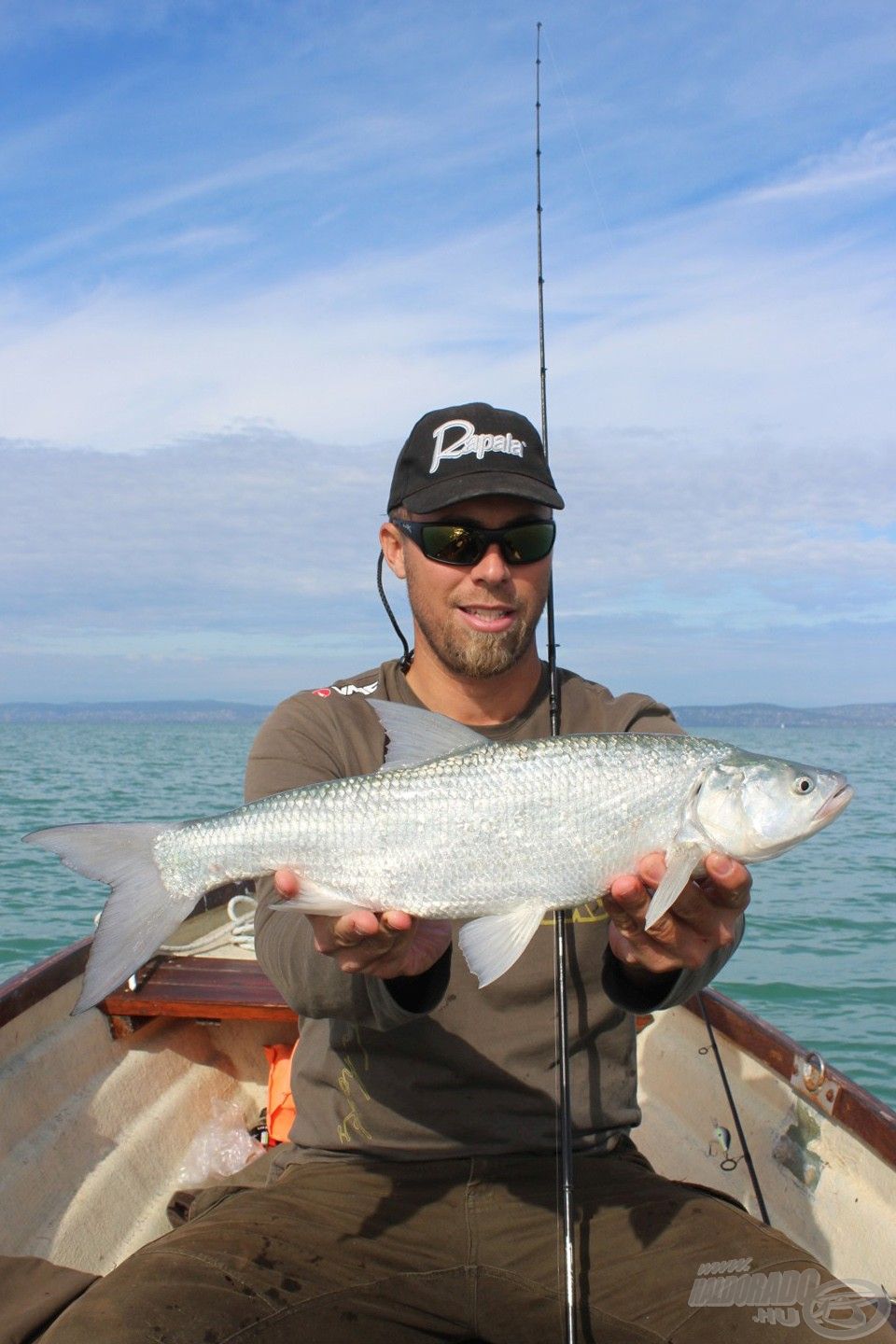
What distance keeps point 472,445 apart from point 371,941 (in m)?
2.03

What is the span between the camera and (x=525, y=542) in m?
3.91

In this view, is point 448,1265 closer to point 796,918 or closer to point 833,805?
point 833,805

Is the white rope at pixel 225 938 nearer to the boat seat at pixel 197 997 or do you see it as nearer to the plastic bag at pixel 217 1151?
the boat seat at pixel 197 997

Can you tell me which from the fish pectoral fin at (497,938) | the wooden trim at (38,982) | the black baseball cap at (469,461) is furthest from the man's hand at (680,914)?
the wooden trim at (38,982)

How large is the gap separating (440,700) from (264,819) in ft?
4.08

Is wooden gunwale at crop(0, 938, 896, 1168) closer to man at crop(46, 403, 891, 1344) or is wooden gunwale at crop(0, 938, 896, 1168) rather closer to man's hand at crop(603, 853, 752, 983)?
man at crop(46, 403, 891, 1344)

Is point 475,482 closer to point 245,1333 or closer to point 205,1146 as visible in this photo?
point 245,1333

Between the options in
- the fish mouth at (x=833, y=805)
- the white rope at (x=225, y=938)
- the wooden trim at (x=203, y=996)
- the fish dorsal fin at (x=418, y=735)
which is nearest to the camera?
the fish mouth at (x=833, y=805)

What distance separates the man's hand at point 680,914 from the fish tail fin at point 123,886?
127cm

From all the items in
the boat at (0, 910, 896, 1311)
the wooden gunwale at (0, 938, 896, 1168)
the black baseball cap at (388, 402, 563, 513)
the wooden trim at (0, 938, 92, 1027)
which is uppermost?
the black baseball cap at (388, 402, 563, 513)

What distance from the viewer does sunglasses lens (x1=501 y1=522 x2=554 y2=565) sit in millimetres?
3877

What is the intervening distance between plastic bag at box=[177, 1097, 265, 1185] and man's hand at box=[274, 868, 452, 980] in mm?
2945

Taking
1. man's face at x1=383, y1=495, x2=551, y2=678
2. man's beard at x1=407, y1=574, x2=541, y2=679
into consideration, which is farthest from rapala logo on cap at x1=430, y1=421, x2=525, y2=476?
man's beard at x1=407, y1=574, x2=541, y2=679

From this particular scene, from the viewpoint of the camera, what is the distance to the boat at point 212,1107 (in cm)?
438
